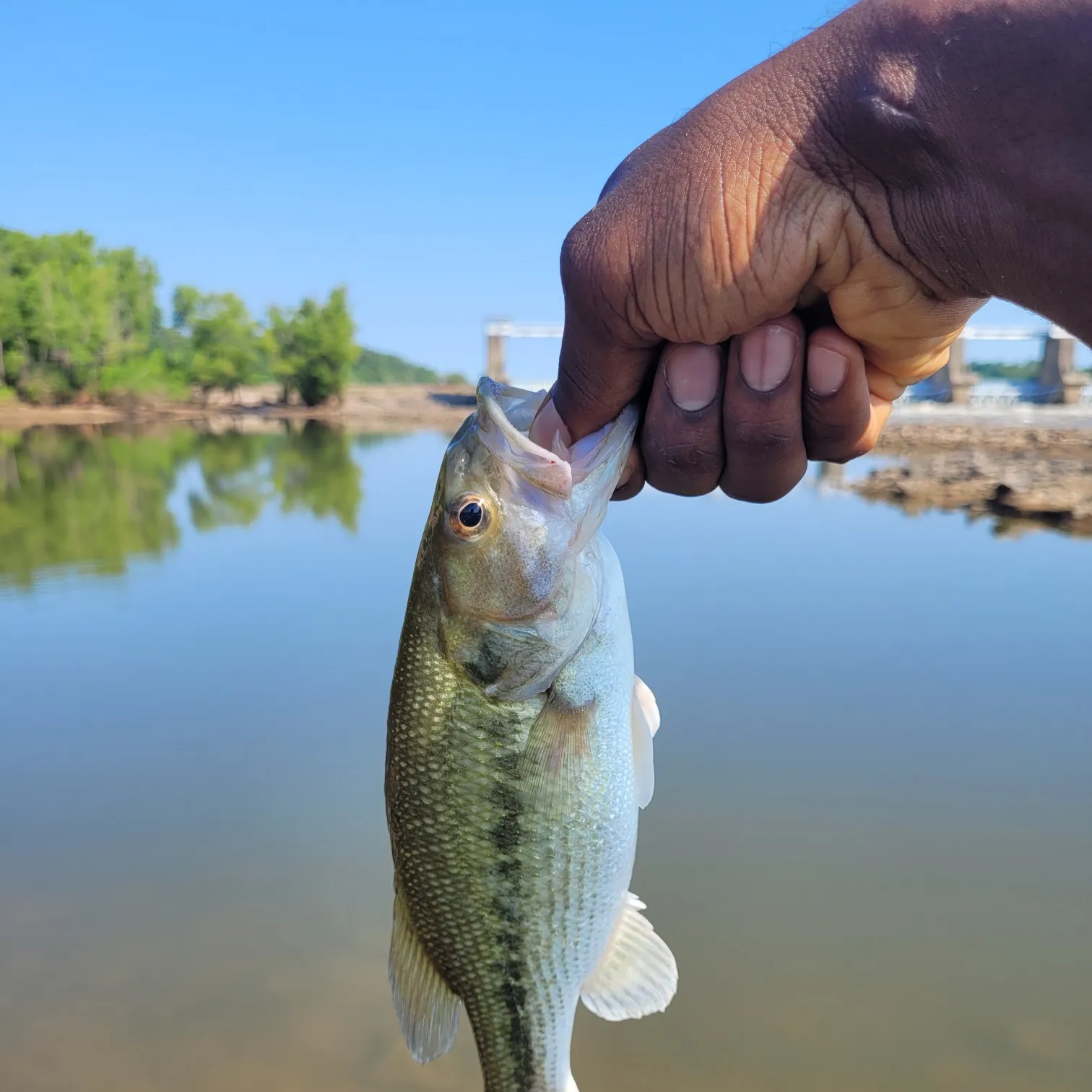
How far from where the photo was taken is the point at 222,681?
10.0m

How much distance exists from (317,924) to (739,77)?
5.67 m

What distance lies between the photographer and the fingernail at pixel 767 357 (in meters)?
2.10

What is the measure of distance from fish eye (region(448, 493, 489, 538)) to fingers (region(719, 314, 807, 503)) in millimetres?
673

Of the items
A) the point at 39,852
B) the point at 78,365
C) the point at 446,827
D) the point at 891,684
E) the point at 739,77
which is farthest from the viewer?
the point at 78,365

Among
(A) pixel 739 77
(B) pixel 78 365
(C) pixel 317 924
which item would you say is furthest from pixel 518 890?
(B) pixel 78 365

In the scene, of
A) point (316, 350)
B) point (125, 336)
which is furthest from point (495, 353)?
point (125, 336)

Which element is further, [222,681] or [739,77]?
[222,681]

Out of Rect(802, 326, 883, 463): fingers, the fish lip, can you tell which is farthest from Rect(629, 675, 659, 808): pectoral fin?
Rect(802, 326, 883, 463): fingers

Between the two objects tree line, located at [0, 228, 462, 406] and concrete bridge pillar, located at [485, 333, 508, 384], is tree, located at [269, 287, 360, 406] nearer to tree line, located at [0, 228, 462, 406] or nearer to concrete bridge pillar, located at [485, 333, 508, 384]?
tree line, located at [0, 228, 462, 406]

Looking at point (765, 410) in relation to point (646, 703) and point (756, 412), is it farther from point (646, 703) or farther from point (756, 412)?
point (646, 703)

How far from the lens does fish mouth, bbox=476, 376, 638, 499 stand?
221 cm

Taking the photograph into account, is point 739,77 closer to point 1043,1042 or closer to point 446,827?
point 446,827

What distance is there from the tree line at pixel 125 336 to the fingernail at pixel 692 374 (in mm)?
77094

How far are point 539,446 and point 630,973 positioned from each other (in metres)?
1.48
